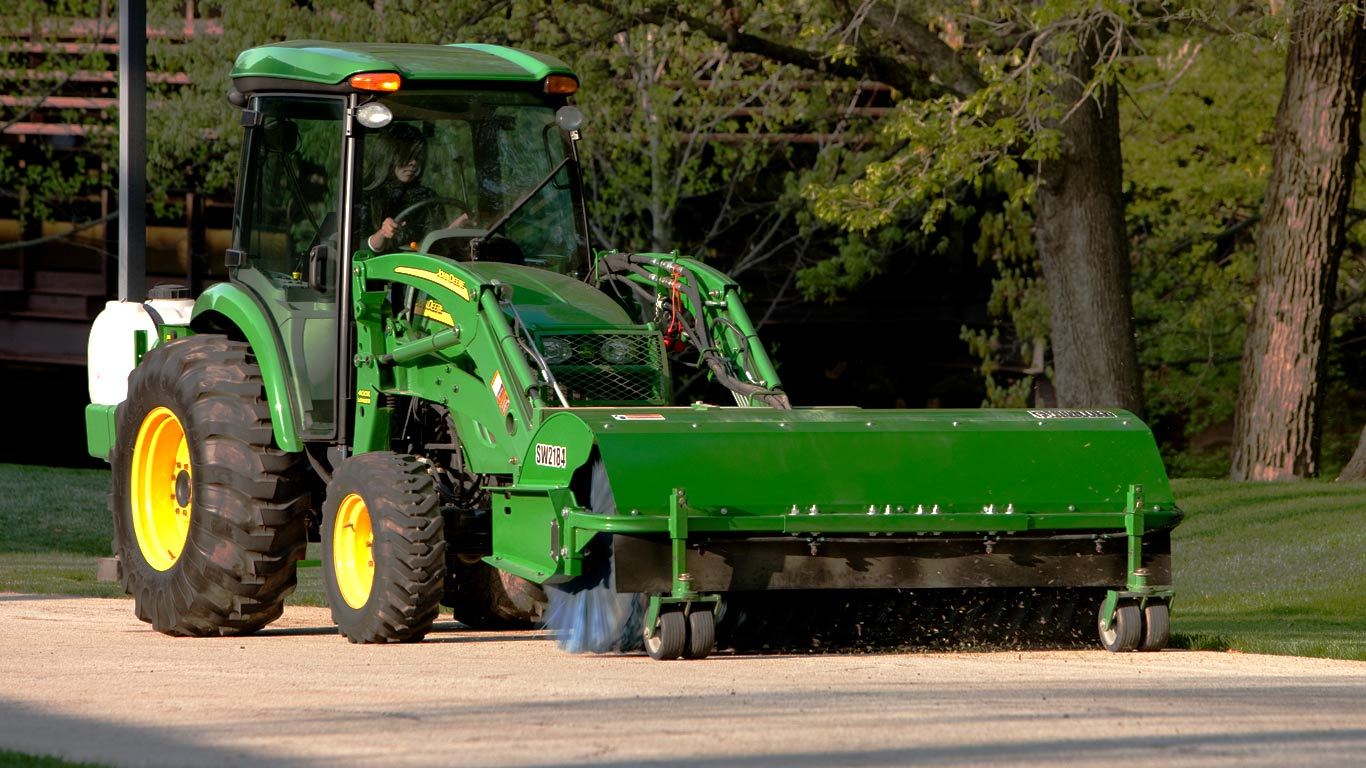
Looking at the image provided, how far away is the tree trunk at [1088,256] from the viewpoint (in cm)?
2130

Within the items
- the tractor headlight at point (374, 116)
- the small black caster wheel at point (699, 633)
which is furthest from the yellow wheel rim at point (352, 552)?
the tractor headlight at point (374, 116)

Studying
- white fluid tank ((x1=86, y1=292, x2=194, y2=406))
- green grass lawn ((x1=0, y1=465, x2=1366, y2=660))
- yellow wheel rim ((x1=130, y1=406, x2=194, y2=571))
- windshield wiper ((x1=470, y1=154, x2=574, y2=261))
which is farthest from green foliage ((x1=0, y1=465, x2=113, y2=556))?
windshield wiper ((x1=470, y1=154, x2=574, y2=261))

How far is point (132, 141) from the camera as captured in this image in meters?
14.8

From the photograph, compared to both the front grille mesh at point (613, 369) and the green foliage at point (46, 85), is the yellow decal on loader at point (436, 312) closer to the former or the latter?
the front grille mesh at point (613, 369)

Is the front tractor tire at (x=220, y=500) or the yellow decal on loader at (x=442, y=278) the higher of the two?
the yellow decal on loader at (x=442, y=278)

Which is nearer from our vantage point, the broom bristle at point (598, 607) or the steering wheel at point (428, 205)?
the broom bristle at point (598, 607)

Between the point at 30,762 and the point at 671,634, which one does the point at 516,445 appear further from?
the point at 30,762

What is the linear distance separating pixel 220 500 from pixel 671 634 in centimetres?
272

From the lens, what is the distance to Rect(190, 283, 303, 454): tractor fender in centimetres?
1114

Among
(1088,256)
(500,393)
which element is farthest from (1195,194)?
(500,393)

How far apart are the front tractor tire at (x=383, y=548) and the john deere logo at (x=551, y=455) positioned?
61cm

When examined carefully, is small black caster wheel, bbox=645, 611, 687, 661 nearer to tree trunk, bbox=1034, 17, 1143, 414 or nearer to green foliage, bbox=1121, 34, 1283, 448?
tree trunk, bbox=1034, 17, 1143, 414

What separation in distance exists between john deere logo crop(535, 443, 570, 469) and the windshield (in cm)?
179

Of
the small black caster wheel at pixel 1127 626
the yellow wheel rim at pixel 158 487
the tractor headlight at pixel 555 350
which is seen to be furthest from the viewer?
the yellow wheel rim at pixel 158 487
